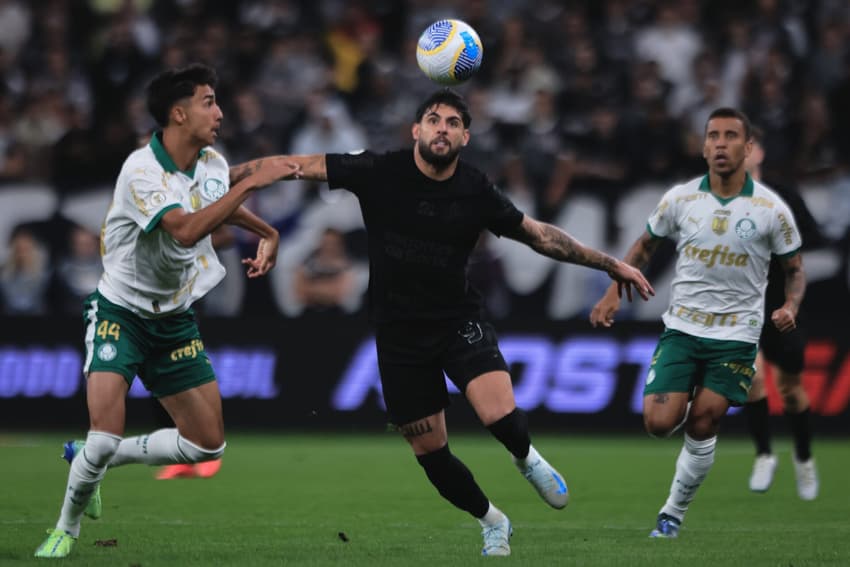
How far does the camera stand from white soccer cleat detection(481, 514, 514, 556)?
7883 mm

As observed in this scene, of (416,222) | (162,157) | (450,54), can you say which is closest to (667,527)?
(416,222)

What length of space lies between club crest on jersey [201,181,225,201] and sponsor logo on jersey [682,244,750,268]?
2981 millimetres

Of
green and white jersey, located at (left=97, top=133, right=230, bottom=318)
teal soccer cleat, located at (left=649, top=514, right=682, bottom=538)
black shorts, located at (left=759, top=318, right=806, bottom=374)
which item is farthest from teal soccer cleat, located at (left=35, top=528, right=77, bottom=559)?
black shorts, located at (left=759, top=318, right=806, bottom=374)

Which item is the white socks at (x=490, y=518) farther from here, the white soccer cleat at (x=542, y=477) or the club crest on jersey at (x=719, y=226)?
the club crest on jersey at (x=719, y=226)

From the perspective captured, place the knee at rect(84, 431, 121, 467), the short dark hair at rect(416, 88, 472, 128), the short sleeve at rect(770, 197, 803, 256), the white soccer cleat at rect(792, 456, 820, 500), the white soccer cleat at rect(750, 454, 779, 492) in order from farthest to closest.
Answer: 1. the white soccer cleat at rect(750, 454, 779, 492)
2. the white soccer cleat at rect(792, 456, 820, 500)
3. the short sleeve at rect(770, 197, 803, 256)
4. the short dark hair at rect(416, 88, 472, 128)
5. the knee at rect(84, 431, 121, 467)

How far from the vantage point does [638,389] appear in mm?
15422

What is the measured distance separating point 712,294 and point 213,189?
314 centimetres

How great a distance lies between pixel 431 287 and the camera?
7.99m

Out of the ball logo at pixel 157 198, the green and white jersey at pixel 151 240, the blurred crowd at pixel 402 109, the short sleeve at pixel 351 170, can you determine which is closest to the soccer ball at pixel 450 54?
the short sleeve at pixel 351 170

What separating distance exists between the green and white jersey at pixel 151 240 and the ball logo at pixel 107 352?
25 cm

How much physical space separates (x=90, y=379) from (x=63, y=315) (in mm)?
8030

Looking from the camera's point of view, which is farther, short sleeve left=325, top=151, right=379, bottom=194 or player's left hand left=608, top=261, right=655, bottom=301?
player's left hand left=608, top=261, right=655, bottom=301

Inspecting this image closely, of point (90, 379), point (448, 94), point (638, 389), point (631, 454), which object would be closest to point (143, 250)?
point (90, 379)

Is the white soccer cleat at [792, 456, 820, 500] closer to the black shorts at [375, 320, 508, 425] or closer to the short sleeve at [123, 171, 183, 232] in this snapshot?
the black shorts at [375, 320, 508, 425]
